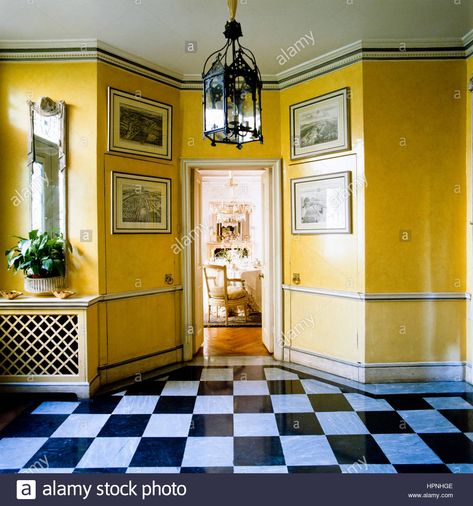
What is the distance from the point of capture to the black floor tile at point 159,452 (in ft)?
8.33

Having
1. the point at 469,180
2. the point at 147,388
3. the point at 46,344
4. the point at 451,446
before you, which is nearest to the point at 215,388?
the point at 147,388

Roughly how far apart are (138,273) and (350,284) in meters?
2.25

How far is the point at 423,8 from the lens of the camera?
11.0 ft

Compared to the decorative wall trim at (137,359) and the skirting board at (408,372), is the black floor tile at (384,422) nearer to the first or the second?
the skirting board at (408,372)

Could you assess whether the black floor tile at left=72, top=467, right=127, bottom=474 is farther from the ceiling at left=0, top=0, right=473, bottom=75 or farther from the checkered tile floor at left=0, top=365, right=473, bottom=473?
the ceiling at left=0, top=0, right=473, bottom=75

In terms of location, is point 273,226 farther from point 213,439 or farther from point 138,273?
point 213,439

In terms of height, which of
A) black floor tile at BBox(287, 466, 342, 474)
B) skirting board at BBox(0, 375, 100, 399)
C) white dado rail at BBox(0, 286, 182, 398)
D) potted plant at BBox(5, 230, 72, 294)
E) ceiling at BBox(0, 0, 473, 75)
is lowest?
black floor tile at BBox(287, 466, 342, 474)

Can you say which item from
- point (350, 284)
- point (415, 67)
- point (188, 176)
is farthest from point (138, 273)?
point (415, 67)

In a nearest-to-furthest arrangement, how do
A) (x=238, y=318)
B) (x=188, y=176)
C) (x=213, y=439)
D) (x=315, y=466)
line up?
1. (x=315, y=466)
2. (x=213, y=439)
3. (x=188, y=176)
4. (x=238, y=318)

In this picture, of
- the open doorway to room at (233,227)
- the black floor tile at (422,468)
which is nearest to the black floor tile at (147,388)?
the black floor tile at (422,468)

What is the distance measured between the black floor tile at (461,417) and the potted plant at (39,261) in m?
3.64

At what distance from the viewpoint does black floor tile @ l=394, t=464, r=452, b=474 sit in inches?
95.7

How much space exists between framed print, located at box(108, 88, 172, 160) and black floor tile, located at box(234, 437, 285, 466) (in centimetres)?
300

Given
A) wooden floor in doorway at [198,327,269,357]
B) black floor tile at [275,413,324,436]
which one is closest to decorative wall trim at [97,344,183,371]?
wooden floor in doorway at [198,327,269,357]
